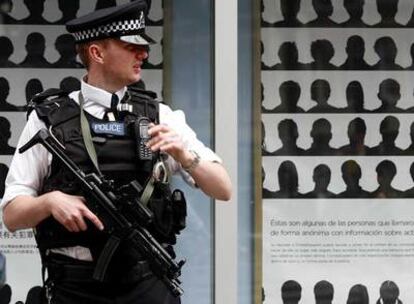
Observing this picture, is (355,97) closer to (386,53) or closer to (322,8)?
(386,53)

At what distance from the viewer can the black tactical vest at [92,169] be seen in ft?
8.55

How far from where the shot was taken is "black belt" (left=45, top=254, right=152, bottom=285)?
261cm

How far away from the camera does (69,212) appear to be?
2.46 meters

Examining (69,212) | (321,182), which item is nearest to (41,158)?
(69,212)

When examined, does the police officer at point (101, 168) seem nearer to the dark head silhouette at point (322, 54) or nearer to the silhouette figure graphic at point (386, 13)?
the dark head silhouette at point (322, 54)

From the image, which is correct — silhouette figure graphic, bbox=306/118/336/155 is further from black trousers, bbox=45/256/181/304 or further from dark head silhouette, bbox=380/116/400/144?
black trousers, bbox=45/256/181/304

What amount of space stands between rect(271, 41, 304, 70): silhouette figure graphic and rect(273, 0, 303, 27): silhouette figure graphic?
0.10m

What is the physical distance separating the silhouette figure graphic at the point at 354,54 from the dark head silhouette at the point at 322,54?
0.08 m

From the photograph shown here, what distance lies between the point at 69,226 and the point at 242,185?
203 cm

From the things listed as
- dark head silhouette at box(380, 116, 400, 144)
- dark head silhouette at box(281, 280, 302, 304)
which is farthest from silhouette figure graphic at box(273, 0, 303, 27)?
dark head silhouette at box(281, 280, 302, 304)

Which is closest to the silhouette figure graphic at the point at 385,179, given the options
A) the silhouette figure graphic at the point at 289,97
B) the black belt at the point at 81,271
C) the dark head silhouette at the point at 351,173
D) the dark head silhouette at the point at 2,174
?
the dark head silhouette at the point at 351,173

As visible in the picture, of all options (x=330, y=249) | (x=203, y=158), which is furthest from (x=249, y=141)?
(x=203, y=158)

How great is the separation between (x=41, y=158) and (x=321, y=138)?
2128 mm

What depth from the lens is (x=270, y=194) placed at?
4.44m
